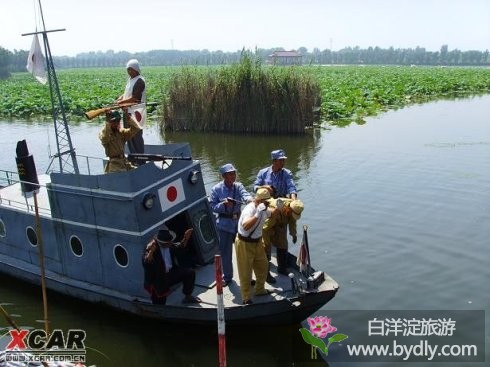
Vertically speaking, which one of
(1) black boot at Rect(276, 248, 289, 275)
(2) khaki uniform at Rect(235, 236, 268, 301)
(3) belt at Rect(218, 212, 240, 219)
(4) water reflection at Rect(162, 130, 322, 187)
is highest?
(3) belt at Rect(218, 212, 240, 219)

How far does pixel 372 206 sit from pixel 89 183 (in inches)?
345

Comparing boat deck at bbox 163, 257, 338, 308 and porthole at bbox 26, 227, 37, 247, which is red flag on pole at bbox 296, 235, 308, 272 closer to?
boat deck at bbox 163, 257, 338, 308

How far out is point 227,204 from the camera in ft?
26.6

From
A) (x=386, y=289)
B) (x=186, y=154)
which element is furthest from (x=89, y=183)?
(x=386, y=289)

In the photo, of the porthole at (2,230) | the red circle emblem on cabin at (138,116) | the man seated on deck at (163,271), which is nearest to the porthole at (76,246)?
the man seated on deck at (163,271)

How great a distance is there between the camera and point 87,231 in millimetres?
8844

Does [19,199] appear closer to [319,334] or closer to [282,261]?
[282,261]

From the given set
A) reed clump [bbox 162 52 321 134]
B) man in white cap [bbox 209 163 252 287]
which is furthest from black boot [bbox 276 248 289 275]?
reed clump [bbox 162 52 321 134]

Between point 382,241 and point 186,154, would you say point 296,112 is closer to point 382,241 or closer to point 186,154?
point 382,241

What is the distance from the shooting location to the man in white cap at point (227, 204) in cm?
812

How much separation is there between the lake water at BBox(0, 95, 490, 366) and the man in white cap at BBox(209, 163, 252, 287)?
1546mm

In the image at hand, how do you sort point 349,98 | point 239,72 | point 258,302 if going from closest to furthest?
point 258,302
point 239,72
point 349,98

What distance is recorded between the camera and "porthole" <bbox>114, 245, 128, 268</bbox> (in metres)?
8.53

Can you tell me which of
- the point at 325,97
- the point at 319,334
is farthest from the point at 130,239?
the point at 325,97
